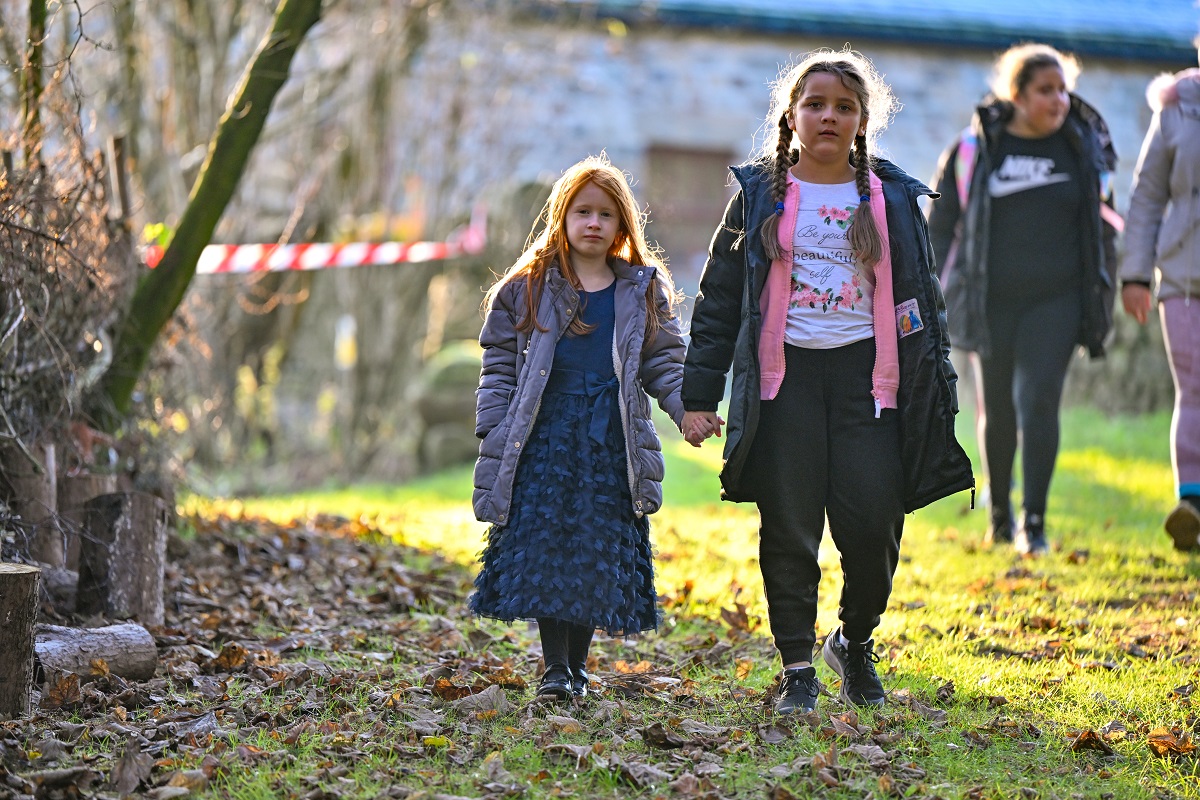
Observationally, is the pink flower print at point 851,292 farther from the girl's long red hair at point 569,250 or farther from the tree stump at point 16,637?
the tree stump at point 16,637

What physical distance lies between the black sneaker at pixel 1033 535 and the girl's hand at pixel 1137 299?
1.08 meters

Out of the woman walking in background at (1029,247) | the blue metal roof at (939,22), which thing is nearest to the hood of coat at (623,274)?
the woman walking in background at (1029,247)

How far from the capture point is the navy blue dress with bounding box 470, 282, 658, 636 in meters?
4.11

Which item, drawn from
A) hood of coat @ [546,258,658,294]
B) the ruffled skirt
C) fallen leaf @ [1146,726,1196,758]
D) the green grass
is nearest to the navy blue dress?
the ruffled skirt

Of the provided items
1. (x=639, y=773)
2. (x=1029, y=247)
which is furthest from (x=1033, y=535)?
(x=639, y=773)

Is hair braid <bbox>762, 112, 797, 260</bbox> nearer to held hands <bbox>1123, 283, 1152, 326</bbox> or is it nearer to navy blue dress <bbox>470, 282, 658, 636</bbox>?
navy blue dress <bbox>470, 282, 658, 636</bbox>

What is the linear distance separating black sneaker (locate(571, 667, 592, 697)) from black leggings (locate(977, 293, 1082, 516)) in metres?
3.01

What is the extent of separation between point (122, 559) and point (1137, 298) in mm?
4550

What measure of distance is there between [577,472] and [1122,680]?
1.98 metres

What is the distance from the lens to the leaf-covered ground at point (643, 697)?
351 centimetres

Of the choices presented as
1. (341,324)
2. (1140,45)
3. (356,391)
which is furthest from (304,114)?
(1140,45)

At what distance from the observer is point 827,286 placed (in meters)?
4.07

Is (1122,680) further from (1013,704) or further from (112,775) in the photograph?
(112,775)

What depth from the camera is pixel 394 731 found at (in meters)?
3.90
